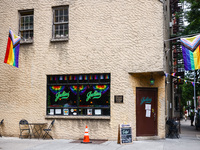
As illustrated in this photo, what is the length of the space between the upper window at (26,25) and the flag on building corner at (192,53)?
7842mm

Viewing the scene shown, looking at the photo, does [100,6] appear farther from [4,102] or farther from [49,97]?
[4,102]

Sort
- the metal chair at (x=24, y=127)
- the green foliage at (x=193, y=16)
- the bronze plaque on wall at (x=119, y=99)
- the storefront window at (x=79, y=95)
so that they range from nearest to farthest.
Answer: the bronze plaque on wall at (x=119, y=99) < the storefront window at (x=79, y=95) < the metal chair at (x=24, y=127) < the green foliage at (x=193, y=16)

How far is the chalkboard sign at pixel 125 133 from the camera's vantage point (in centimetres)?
1089

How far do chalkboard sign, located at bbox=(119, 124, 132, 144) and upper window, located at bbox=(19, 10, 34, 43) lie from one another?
6.84 metres

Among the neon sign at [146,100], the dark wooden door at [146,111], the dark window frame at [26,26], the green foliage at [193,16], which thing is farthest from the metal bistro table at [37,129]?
the green foliage at [193,16]

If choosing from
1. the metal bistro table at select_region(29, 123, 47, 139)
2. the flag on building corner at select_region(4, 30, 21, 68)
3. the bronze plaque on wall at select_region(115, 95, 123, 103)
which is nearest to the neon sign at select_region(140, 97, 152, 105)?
the bronze plaque on wall at select_region(115, 95, 123, 103)

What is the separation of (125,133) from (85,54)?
4.26m

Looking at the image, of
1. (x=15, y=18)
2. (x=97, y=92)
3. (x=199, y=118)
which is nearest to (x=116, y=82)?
(x=97, y=92)

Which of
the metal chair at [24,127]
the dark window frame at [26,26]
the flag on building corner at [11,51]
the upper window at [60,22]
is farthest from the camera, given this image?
the dark window frame at [26,26]

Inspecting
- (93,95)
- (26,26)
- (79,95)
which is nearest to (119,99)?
(93,95)

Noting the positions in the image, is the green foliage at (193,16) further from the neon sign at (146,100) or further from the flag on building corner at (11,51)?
the flag on building corner at (11,51)

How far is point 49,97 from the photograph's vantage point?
1325cm

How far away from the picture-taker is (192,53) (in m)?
11.2

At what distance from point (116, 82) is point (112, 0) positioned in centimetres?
396
